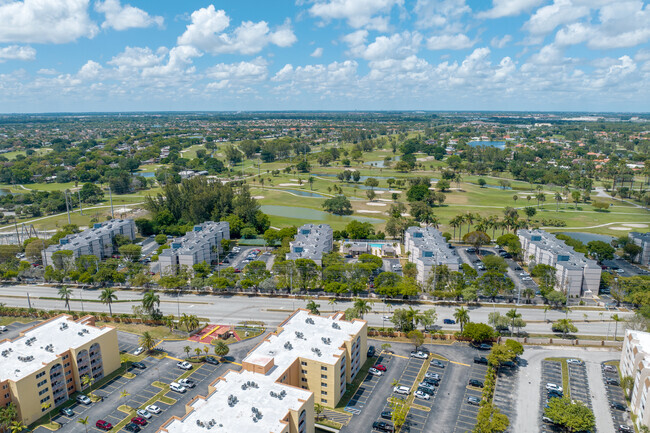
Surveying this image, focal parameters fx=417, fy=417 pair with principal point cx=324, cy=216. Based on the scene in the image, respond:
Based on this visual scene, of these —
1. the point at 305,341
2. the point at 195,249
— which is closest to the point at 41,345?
the point at 305,341

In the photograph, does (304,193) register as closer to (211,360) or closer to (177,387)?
(211,360)

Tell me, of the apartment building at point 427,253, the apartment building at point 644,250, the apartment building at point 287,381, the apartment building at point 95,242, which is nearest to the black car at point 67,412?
the apartment building at point 287,381

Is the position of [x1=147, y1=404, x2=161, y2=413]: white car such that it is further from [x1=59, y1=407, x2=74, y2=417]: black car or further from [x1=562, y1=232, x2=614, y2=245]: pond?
[x1=562, y1=232, x2=614, y2=245]: pond

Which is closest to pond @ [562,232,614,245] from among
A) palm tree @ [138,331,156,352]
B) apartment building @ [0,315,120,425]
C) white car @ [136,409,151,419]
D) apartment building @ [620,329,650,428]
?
apartment building @ [620,329,650,428]

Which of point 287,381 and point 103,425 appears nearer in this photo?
point 103,425

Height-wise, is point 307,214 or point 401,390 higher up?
point 307,214

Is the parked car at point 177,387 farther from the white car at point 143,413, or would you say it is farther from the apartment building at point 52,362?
the apartment building at point 52,362

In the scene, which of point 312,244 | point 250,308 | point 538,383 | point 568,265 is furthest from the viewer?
point 312,244

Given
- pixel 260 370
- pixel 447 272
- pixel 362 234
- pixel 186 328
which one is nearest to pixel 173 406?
pixel 260 370
